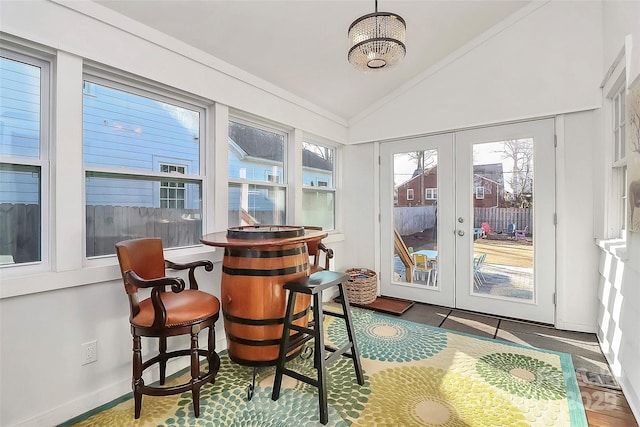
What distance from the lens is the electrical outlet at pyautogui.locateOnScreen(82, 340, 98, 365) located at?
1.76m

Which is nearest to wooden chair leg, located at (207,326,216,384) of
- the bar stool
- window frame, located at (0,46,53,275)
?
the bar stool

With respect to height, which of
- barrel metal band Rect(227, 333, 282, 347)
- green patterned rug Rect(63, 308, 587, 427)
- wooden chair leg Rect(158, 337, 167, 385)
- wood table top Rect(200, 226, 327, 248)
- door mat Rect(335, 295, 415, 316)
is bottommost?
green patterned rug Rect(63, 308, 587, 427)

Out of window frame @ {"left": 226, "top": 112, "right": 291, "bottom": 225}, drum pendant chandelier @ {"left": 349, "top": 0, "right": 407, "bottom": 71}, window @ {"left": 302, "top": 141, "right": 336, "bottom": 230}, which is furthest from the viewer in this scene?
window @ {"left": 302, "top": 141, "right": 336, "bottom": 230}

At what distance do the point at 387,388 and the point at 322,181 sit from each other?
2.54m

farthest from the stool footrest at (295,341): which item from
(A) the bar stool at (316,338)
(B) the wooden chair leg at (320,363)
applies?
(B) the wooden chair leg at (320,363)

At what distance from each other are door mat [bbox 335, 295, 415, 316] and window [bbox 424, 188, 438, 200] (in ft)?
4.13

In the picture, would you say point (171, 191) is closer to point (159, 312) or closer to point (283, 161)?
point (159, 312)

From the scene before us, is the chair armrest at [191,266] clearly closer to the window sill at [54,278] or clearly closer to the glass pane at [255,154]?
the window sill at [54,278]

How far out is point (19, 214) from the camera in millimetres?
1655

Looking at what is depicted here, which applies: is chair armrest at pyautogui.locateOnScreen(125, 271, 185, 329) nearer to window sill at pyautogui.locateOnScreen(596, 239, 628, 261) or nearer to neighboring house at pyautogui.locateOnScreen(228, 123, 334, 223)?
neighboring house at pyautogui.locateOnScreen(228, 123, 334, 223)

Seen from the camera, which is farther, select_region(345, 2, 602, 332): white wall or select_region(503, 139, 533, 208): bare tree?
select_region(503, 139, 533, 208): bare tree

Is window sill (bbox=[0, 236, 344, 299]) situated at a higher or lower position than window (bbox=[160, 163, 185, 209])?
lower

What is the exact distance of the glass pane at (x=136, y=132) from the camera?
75.8 inches

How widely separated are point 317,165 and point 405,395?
2.67 meters
